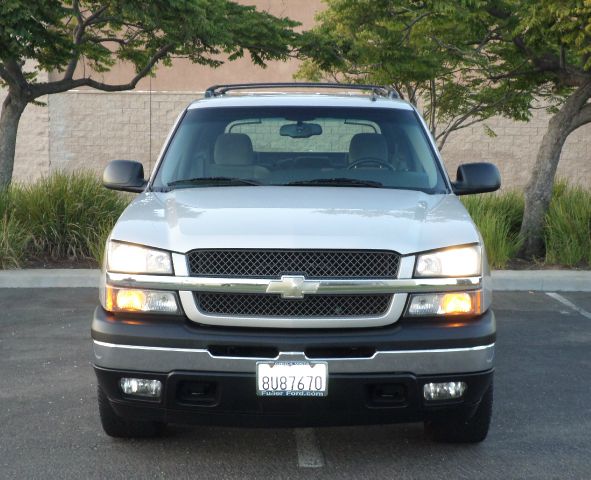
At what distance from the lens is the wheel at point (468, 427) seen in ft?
17.7

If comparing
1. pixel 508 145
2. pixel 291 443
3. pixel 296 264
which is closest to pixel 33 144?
pixel 508 145

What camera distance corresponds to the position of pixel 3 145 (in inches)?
620

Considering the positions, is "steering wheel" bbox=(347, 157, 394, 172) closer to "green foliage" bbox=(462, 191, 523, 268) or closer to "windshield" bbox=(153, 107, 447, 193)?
"windshield" bbox=(153, 107, 447, 193)

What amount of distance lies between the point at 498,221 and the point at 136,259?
10.2 metres

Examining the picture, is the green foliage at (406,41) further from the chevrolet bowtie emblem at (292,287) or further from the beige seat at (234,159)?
the chevrolet bowtie emblem at (292,287)

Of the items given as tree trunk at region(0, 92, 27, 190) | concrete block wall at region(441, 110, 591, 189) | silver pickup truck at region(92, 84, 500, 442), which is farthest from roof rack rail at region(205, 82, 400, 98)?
concrete block wall at region(441, 110, 591, 189)

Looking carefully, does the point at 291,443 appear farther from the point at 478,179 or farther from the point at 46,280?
the point at 46,280

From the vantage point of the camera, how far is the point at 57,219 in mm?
13891

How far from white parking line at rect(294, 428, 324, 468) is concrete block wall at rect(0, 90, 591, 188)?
22342 mm

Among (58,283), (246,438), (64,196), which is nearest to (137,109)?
(64,196)

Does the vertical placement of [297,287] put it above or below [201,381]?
above

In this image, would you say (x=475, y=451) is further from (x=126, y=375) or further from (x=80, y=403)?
(x=80, y=403)

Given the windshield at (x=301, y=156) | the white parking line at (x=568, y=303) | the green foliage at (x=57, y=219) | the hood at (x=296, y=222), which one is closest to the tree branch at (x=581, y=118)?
the white parking line at (x=568, y=303)

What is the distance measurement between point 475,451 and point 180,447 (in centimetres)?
156
